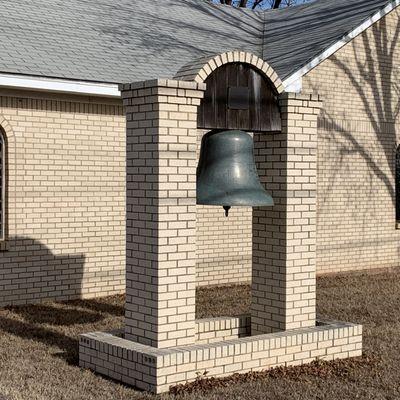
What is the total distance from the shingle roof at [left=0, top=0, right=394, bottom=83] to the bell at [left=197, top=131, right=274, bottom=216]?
4.24 meters

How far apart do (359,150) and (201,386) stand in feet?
30.5

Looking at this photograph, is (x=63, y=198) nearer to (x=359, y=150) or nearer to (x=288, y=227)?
(x=288, y=227)

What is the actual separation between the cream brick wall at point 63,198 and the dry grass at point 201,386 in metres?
0.44

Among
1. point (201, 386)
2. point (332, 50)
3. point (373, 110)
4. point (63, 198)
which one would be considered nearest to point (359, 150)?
point (373, 110)

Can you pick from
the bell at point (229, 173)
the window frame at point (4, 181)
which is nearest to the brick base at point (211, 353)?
the bell at point (229, 173)

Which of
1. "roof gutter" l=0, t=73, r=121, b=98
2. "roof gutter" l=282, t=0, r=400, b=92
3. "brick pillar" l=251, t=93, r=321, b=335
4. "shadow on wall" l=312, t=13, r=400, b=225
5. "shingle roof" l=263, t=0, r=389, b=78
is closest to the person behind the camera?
"brick pillar" l=251, t=93, r=321, b=335

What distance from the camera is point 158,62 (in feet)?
44.1

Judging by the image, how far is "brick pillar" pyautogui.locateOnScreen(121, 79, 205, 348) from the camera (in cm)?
686

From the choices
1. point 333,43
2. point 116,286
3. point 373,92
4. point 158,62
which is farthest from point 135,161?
point 373,92

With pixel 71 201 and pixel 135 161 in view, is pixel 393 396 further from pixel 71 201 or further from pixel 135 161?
pixel 71 201

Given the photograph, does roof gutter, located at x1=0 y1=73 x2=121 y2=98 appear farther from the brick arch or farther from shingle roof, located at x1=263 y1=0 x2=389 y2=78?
the brick arch

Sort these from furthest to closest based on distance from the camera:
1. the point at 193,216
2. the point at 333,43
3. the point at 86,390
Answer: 1. the point at 333,43
2. the point at 193,216
3. the point at 86,390

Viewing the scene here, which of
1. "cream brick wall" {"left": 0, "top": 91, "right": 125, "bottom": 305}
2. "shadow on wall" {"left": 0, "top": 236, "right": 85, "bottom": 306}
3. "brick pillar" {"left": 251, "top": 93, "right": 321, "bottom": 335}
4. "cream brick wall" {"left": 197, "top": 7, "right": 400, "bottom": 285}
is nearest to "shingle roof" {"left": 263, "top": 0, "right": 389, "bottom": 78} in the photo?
"cream brick wall" {"left": 197, "top": 7, "right": 400, "bottom": 285}

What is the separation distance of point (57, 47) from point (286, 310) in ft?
21.3
